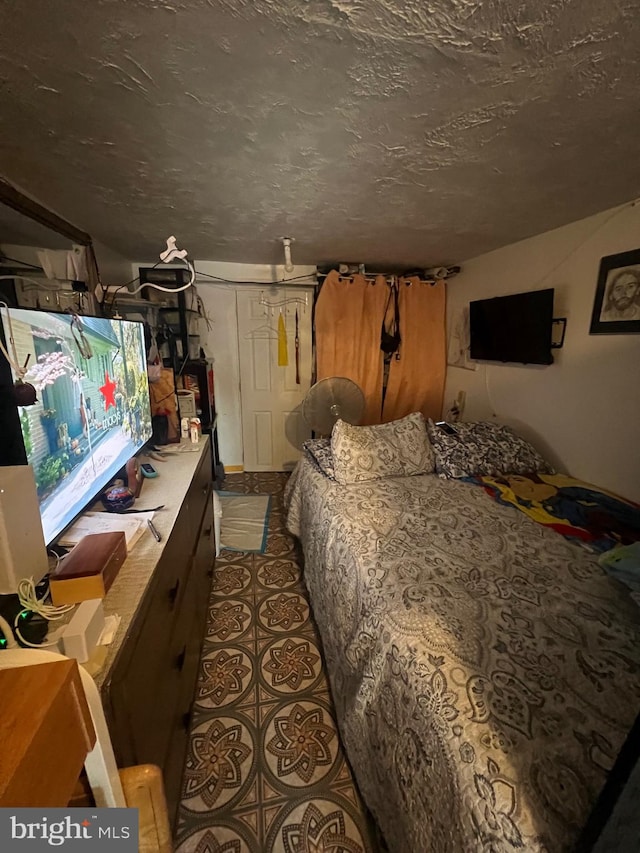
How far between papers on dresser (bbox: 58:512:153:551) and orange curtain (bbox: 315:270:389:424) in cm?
246

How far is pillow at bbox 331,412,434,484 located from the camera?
205 centimetres

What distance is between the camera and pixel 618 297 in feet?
5.89

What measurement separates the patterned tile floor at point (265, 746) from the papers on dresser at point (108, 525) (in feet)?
2.82

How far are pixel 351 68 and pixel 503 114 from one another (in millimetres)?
487

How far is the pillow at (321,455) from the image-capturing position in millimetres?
2152

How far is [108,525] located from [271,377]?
2.55 metres

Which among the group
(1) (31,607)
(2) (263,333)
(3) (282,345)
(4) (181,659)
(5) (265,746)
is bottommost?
(5) (265,746)

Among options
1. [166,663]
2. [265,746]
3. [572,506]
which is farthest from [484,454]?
[166,663]

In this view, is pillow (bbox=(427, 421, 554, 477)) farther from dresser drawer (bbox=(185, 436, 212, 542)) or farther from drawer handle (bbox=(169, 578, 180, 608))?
drawer handle (bbox=(169, 578, 180, 608))

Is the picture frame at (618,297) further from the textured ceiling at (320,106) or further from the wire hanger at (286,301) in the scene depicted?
the wire hanger at (286,301)

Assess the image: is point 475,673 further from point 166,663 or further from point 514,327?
point 514,327

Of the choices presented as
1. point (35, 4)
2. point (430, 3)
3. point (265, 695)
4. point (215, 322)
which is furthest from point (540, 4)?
point (215, 322)

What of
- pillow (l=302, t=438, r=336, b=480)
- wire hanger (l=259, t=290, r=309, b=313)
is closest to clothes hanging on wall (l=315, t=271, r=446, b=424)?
wire hanger (l=259, t=290, r=309, b=313)

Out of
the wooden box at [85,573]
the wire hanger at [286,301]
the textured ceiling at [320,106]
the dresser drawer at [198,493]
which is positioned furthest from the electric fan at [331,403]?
the wooden box at [85,573]
